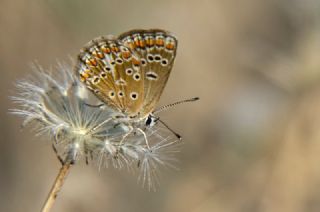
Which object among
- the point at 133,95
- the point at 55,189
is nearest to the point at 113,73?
the point at 133,95

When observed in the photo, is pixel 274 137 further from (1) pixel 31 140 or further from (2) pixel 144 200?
(1) pixel 31 140

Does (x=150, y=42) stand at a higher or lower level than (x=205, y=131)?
lower

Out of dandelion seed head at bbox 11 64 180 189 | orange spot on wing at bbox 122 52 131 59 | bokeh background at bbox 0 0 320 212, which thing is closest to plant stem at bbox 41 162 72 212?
dandelion seed head at bbox 11 64 180 189

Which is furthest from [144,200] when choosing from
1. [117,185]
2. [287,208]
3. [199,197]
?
[287,208]

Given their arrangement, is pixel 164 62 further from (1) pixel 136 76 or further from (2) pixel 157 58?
(1) pixel 136 76

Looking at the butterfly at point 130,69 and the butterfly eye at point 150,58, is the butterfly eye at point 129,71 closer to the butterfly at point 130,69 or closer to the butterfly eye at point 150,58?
the butterfly at point 130,69

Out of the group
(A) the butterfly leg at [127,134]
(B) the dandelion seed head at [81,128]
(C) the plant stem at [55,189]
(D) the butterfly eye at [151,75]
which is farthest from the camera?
(D) the butterfly eye at [151,75]

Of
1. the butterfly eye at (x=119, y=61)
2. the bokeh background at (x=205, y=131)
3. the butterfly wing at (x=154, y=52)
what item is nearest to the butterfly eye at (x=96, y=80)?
the butterfly eye at (x=119, y=61)
